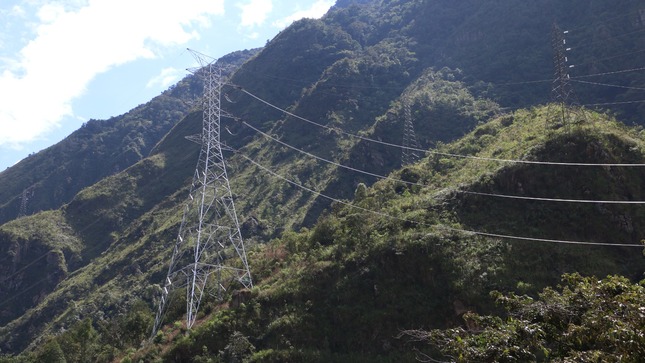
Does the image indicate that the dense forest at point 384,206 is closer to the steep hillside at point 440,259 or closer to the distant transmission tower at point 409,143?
the steep hillside at point 440,259

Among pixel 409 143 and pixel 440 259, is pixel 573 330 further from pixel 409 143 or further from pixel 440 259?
pixel 409 143

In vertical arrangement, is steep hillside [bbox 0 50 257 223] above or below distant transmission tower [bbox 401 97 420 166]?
above

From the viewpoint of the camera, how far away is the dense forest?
103ft

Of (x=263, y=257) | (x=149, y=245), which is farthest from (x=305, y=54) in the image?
(x=263, y=257)

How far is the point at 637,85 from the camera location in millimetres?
75000

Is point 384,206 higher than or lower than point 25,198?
lower

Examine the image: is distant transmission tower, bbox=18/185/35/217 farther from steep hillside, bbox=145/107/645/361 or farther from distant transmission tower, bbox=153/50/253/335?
steep hillside, bbox=145/107/645/361

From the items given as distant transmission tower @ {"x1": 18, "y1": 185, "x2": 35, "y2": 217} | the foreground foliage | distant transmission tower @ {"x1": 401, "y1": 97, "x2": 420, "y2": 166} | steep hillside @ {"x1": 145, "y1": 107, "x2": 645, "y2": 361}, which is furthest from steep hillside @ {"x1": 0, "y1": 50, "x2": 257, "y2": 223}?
the foreground foliage

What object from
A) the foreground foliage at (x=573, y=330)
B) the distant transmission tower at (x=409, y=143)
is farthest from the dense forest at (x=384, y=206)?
the distant transmission tower at (x=409, y=143)

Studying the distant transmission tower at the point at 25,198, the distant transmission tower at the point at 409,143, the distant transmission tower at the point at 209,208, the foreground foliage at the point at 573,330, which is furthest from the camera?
the distant transmission tower at the point at 25,198

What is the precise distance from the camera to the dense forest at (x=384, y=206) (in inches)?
1232

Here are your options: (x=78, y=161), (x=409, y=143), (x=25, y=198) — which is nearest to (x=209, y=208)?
(x=409, y=143)

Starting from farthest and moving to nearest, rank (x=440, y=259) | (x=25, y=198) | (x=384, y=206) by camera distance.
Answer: (x=25, y=198) < (x=384, y=206) < (x=440, y=259)

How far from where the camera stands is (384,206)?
4572 cm
